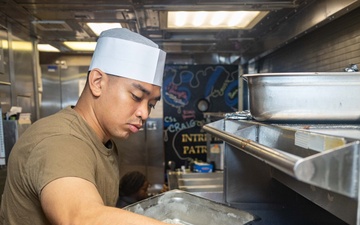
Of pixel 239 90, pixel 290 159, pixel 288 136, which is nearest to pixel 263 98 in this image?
pixel 288 136

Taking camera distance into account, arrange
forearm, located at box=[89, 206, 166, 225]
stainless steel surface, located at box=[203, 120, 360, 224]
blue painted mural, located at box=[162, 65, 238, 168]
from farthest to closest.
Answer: blue painted mural, located at box=[162, 65, 238, 168]
forearm, located at box=[89, 206, 166, 225]
stainless steel surface, located at box=[203, 120, 360, 224]

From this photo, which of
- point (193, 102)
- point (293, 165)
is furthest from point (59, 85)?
point (293, 165)

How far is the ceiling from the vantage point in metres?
2.03

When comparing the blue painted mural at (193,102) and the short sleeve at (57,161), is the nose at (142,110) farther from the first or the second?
the blue painted mural at (193,102)

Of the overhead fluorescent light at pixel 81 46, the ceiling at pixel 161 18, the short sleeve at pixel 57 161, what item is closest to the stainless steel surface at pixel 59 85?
the overhead fluorescent light at pixel 81 46

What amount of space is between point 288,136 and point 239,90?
3.76m

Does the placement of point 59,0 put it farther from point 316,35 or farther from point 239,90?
point 239,90

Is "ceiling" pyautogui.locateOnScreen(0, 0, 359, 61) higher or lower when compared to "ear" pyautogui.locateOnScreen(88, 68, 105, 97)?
higher

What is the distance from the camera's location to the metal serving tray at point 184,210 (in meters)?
1.17

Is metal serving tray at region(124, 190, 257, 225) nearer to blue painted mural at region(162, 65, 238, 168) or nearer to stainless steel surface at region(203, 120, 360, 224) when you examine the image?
stainless steel surface at region(203, 120, 360, 224)

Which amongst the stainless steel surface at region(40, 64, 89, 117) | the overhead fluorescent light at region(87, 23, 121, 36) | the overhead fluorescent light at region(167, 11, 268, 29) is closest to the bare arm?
the overhead fluorescent light at region(167, 11, 268, 29)

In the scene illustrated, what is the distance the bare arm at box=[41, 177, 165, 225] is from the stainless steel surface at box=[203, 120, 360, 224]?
1.11 feet

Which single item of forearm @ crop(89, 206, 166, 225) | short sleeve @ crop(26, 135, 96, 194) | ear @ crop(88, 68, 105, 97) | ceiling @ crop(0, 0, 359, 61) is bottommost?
forearm @ crop(89, 206, 166, 225)

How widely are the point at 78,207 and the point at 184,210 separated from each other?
0.74 metres
